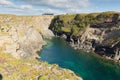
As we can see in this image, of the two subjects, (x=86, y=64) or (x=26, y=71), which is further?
(x=86, y=64)

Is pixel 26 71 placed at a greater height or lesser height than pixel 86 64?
greater

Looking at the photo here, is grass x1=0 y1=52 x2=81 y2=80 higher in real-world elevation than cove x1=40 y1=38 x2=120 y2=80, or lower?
higher

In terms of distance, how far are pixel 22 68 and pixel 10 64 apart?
390 centimetres

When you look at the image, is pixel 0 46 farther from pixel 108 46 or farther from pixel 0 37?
pixel 108 46

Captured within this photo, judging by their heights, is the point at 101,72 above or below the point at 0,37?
below

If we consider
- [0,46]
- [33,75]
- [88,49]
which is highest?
[0,46]

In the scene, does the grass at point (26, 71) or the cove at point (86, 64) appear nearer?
the grass at point (26, 71)

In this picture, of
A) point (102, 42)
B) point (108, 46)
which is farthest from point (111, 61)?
point (102, 42)

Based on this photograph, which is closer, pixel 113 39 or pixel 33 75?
pixel 33 75

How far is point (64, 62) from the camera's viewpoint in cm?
14488

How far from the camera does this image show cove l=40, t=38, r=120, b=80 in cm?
12162

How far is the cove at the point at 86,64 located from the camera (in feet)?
399

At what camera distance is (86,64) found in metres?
145

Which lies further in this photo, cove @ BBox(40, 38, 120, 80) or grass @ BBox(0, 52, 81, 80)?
cove @ BBox(40, 38, 120, 80)
